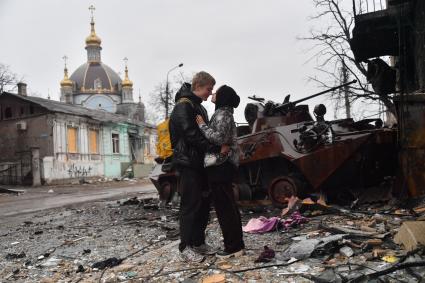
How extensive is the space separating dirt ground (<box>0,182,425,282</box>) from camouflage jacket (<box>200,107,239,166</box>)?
1.08m

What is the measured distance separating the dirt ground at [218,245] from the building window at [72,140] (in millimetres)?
22710

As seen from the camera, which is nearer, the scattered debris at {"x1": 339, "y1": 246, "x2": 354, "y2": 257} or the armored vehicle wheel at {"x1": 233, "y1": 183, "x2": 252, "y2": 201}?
the scattered debris at {"x1": 339, "y1": 246, "x2": 354, "y2": 257}

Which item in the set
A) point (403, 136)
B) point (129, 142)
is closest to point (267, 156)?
point (403, 136)

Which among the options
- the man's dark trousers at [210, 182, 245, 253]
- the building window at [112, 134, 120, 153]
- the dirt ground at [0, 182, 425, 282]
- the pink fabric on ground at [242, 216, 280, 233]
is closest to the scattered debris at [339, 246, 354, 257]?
the dirt ground at [0, 182, 425, 282]

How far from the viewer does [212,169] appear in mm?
4504

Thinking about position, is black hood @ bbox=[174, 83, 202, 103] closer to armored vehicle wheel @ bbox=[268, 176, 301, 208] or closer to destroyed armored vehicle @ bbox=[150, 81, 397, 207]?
destroyed armored vehicle @ bbox=[150, 81, 397, 207]

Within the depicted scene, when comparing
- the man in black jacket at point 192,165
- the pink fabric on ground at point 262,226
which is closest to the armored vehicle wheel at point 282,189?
the pink fabric on ground at point 262,226

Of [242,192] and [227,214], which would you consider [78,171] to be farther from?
[227,214]

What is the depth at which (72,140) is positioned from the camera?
30469 millimetres

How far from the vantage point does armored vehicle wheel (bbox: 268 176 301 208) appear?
7.67 m

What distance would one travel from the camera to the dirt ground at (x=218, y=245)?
12.8 ft

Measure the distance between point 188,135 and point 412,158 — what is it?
143 inches

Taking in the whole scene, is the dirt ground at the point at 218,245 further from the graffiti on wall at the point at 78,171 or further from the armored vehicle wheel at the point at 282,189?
the graffiti on wall at the point at 78,171

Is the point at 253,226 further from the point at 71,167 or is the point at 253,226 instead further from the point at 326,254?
the point at 71,167
